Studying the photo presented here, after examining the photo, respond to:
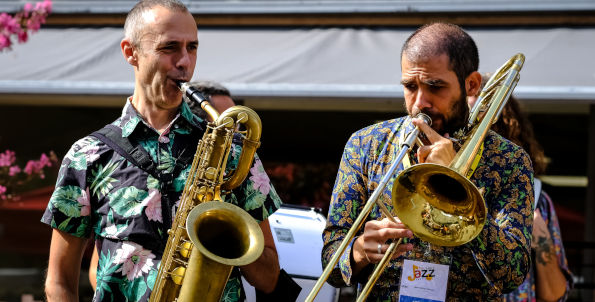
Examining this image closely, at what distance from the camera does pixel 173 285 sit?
2.70 m

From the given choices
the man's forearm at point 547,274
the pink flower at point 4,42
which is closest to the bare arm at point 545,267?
the man's forearm at point 547,274

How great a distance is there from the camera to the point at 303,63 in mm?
6105

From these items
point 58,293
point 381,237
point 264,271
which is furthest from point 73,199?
point 381,237

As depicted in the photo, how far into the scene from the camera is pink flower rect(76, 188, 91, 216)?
2754 millimetres

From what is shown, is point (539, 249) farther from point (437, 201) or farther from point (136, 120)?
point (136, 120)

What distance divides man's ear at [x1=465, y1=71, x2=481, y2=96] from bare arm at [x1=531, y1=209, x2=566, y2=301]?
1.35m

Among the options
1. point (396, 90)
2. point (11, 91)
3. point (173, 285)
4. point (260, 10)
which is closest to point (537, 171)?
point (396, 90)

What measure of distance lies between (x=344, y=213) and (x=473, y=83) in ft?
2.02

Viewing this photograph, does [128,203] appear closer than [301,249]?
Yes

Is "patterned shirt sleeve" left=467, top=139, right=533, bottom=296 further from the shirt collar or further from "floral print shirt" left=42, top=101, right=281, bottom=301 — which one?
the shirt collar

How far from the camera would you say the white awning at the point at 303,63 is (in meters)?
5.75

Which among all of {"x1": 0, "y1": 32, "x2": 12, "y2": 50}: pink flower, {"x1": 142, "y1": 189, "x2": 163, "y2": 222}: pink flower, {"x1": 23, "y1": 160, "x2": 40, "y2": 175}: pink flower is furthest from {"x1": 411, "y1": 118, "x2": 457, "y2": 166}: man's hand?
{"x1": 0, "y1": 32, "x2": 12, "y2": 50}: pink flower

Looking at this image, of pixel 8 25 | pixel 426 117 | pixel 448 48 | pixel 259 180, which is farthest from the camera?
pixel 8 25

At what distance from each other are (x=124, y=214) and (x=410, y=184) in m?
0.91
